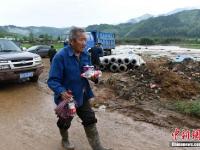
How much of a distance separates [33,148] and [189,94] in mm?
5772

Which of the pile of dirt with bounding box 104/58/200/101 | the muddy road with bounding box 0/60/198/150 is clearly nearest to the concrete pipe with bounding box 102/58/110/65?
the pile of dirt with bounding box 104/58/200/101

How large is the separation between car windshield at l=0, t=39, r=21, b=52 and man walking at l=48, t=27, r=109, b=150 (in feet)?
23.5

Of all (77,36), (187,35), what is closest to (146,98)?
(77,36)

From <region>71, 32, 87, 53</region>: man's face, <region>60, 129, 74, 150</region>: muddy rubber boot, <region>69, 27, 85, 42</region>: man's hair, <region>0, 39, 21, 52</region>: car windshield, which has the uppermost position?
<region>69, 27, 85, 42</region>: man's hair

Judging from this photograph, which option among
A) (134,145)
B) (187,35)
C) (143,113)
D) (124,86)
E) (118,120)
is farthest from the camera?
(187,35)

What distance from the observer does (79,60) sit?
16.9 feet

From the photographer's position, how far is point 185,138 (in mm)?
6504

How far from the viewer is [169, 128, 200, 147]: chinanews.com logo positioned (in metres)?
6.19

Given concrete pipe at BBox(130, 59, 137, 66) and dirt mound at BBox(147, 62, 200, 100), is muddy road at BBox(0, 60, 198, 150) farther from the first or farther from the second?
concrete pipe at BBox(130, 59, 137, 66)

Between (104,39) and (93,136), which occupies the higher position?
(104,39)

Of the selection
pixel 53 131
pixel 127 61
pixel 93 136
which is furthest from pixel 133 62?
pixel 93 136

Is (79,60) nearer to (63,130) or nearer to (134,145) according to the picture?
(63,130)

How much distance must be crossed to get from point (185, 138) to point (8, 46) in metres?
7.67

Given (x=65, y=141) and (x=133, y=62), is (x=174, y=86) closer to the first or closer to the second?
(x=65, y=141)
